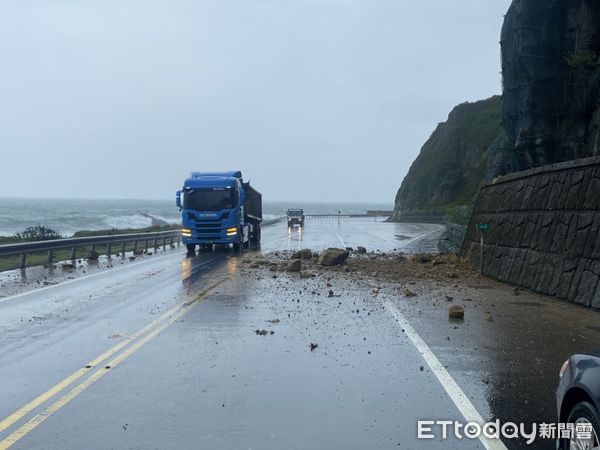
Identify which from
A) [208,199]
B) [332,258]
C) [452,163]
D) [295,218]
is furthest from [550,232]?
[452,163]

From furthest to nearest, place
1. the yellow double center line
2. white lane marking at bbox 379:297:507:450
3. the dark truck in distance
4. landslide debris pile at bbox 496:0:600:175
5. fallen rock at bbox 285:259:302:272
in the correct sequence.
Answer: the dark truck in distance
landslide debris pile at bbox 496:0:600:175
fallen rock at bbox 285:259:302:272
the yellow double center line
white lane marking at bbox 379:297:507:450

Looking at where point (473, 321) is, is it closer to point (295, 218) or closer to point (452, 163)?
point (295, 218)

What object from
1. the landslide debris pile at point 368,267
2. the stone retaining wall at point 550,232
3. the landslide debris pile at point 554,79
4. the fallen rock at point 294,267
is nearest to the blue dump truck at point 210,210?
the landslide debris pile at point 368,267

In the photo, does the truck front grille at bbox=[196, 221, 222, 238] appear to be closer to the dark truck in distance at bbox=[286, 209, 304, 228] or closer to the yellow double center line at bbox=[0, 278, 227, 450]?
the yellow double center line at bbox=[0, 278, 227, 450]

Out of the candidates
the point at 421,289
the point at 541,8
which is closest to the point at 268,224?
the point at 541,8

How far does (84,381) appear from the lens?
648cm

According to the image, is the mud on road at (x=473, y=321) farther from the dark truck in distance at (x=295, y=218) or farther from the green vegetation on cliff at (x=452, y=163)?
the green vegetation on cliff at (x=452, y=163)

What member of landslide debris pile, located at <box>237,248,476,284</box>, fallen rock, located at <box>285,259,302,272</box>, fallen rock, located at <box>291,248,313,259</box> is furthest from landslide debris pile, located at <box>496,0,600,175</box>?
fallen rock, located at <box>285,259,302,272</box>

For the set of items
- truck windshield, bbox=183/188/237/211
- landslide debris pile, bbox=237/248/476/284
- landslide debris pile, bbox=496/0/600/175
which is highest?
landslide debris pile, bbox=496/0/600/175

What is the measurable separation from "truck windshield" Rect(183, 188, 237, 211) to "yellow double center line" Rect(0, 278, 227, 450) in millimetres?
16756

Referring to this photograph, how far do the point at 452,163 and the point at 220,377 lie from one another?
87367 millimetres

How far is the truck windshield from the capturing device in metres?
27.4

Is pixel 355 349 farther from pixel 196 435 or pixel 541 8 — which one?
pixel 541 8

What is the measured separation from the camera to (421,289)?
1468cm
